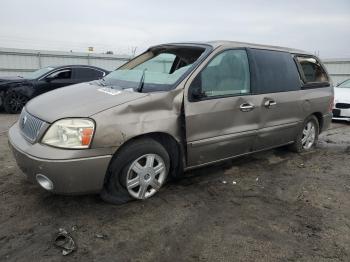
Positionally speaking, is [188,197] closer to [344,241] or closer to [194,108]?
[194,108]

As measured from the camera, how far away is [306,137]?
5934 mm

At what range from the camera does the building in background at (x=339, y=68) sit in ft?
57.4

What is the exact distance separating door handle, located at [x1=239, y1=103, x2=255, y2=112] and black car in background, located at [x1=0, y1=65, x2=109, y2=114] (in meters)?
7.17

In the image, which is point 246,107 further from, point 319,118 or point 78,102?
point 319,118

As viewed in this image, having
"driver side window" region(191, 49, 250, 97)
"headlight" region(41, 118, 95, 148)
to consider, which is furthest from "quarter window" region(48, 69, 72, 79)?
"headlight" region(41, 118, 95, 148)

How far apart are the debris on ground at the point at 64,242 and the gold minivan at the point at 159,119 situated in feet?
1.20

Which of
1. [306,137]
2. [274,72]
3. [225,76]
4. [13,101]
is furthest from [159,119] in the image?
[13,101]

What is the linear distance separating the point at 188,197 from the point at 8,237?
1.83 meters

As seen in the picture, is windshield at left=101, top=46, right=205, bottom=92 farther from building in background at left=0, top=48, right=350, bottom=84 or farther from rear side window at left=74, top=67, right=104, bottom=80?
building in background at left=0, top=48, right=350, bottom=84

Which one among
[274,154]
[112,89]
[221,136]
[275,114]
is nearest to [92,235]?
[112,89]

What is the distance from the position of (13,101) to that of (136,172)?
7.81 meters

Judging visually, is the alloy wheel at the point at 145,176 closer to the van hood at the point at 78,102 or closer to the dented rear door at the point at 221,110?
the dented rear door at the point at 221,110

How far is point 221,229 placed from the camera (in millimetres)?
3281

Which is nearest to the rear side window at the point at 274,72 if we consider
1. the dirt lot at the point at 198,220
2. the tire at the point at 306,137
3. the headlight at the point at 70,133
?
the tire at the point at 306,137
